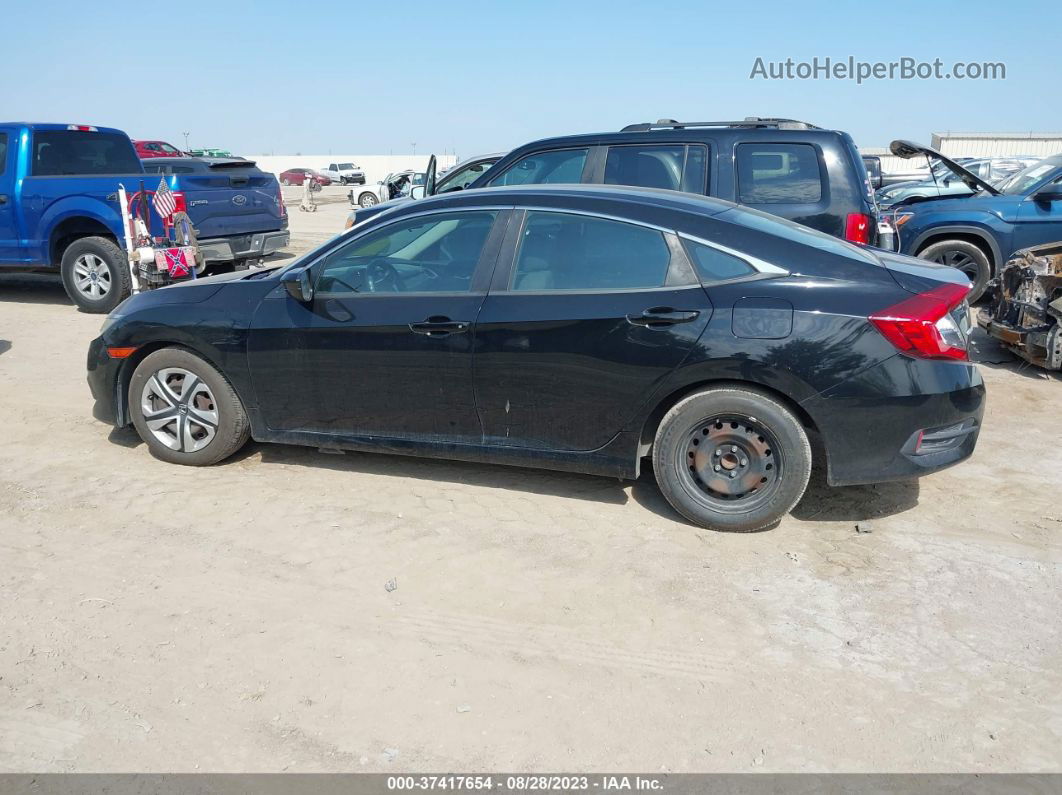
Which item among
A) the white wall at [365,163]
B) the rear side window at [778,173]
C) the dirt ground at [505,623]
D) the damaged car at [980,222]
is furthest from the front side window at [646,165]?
the white wall at [365,163]

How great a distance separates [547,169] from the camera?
Result: 7.73 m

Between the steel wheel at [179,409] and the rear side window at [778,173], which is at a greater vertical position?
the rear side window at [778,173]

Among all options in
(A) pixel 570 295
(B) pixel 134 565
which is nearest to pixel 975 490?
(A) pixel 570 295

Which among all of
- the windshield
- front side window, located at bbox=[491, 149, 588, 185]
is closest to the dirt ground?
front side window, located at bbox=[491, 149, 588, 185]

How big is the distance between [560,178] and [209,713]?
5.65m

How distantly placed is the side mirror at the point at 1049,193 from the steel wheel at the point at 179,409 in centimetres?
A: 907

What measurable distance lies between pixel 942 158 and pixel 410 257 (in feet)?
24.6

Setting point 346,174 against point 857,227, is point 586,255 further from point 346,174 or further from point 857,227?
point 346,174

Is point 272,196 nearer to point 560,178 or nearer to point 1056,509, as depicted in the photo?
point 560,178

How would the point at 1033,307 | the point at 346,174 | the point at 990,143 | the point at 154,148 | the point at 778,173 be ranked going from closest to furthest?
the point at 778,173 < the point at 1033,307 < the point at 154,148 < the point at 990,143 < the point at 346,174

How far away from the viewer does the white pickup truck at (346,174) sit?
54.2 meters

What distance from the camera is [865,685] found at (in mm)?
3189

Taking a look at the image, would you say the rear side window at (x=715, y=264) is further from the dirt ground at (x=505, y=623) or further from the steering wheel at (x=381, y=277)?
the steering wheel at (x=381, y=277)

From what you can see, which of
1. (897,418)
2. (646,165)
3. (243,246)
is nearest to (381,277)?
(897,418)
